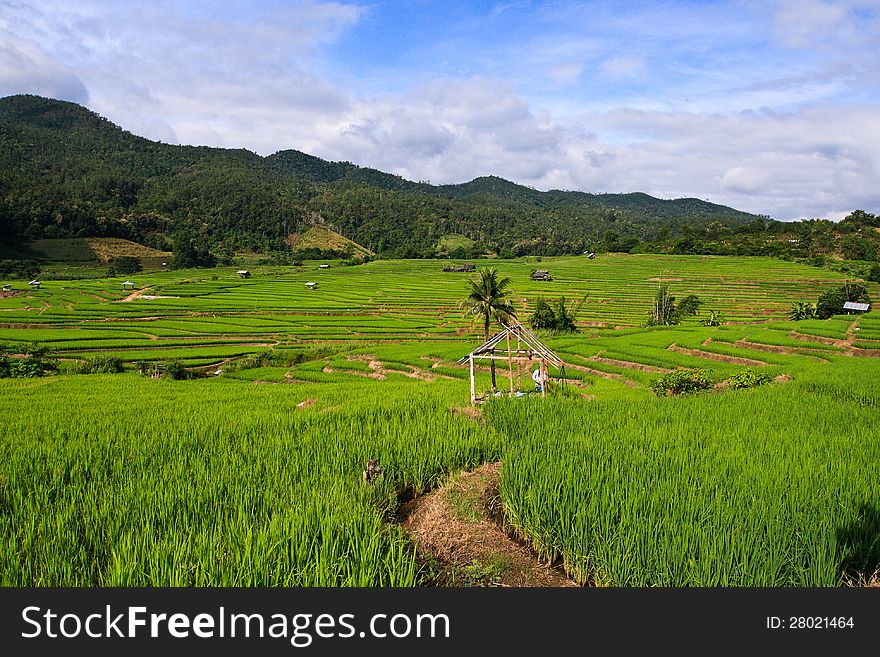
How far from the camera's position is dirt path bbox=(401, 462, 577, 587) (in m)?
5.16

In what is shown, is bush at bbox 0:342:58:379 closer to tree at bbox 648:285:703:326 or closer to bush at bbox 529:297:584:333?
bush at bbox 529:297:584:333

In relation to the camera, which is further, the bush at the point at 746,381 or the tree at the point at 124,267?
the tree at the point at 124,267

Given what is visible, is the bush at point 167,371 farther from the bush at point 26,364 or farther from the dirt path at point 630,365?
the dirt path at point 630,365

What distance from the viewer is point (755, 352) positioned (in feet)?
82.7

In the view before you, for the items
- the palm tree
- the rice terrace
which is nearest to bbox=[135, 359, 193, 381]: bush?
the rice terrace

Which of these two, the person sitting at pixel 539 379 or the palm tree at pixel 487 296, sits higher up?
the palm tree at pixel 487 296

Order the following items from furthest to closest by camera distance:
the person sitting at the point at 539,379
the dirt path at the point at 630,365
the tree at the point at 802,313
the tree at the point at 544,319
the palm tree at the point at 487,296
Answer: the tree at the point at 802,313
the tree at the point at 544,319
the palm tree at the point at 487,296
the dirt path at the point at 630,365
the person sitting at the point at 539,379

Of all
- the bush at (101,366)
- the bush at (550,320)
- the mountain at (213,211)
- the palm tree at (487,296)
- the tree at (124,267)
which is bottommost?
the bush at (101,366)

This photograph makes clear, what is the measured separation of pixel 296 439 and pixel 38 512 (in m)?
3.90

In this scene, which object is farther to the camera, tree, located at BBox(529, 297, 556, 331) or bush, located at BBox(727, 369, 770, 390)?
tree, located at BBox(529, 297, 556, 331)

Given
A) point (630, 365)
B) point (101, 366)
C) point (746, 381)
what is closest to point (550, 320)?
point (630, 365)

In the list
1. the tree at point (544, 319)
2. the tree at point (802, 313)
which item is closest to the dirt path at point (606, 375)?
the tree at point (544, 319)

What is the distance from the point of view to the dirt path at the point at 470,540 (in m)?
5.16

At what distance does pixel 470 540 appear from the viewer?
233 inches
